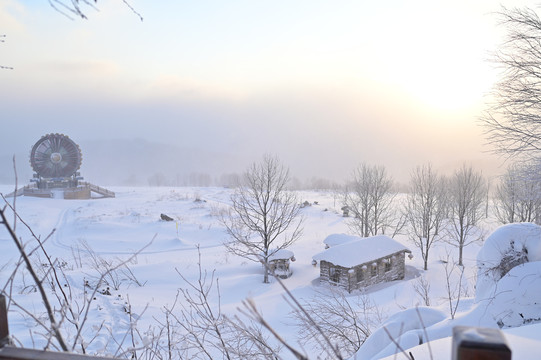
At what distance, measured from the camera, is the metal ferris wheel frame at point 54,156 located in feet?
129

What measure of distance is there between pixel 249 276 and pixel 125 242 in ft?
39.0

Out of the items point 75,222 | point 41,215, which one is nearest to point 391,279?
point 75,222

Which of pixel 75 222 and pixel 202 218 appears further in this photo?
pixel 202 218

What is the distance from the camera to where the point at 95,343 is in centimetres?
624

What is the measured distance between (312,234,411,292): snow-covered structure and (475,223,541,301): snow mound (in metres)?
8.60

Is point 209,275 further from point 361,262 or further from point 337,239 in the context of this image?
point 337,239

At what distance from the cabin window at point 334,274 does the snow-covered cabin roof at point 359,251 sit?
0.52 m

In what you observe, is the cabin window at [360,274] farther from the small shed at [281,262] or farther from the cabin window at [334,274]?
the small shed at [281,262]

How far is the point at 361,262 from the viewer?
54.2 ft

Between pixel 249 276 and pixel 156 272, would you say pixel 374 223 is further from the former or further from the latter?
pixel 156 272

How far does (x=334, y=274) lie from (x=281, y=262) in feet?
10.0

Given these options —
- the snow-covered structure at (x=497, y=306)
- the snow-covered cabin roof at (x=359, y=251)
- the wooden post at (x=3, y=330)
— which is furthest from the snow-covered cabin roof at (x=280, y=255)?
the wooden post at (x=3, y=330)

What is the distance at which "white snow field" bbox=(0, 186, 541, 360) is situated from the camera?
5309 mm

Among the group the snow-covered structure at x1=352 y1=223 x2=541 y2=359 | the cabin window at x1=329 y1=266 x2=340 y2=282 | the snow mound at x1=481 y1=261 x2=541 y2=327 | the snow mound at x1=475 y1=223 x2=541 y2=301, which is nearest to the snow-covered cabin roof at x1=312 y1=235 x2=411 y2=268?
the cabin window at x1=329 y1=266 x2=340 y2=282
